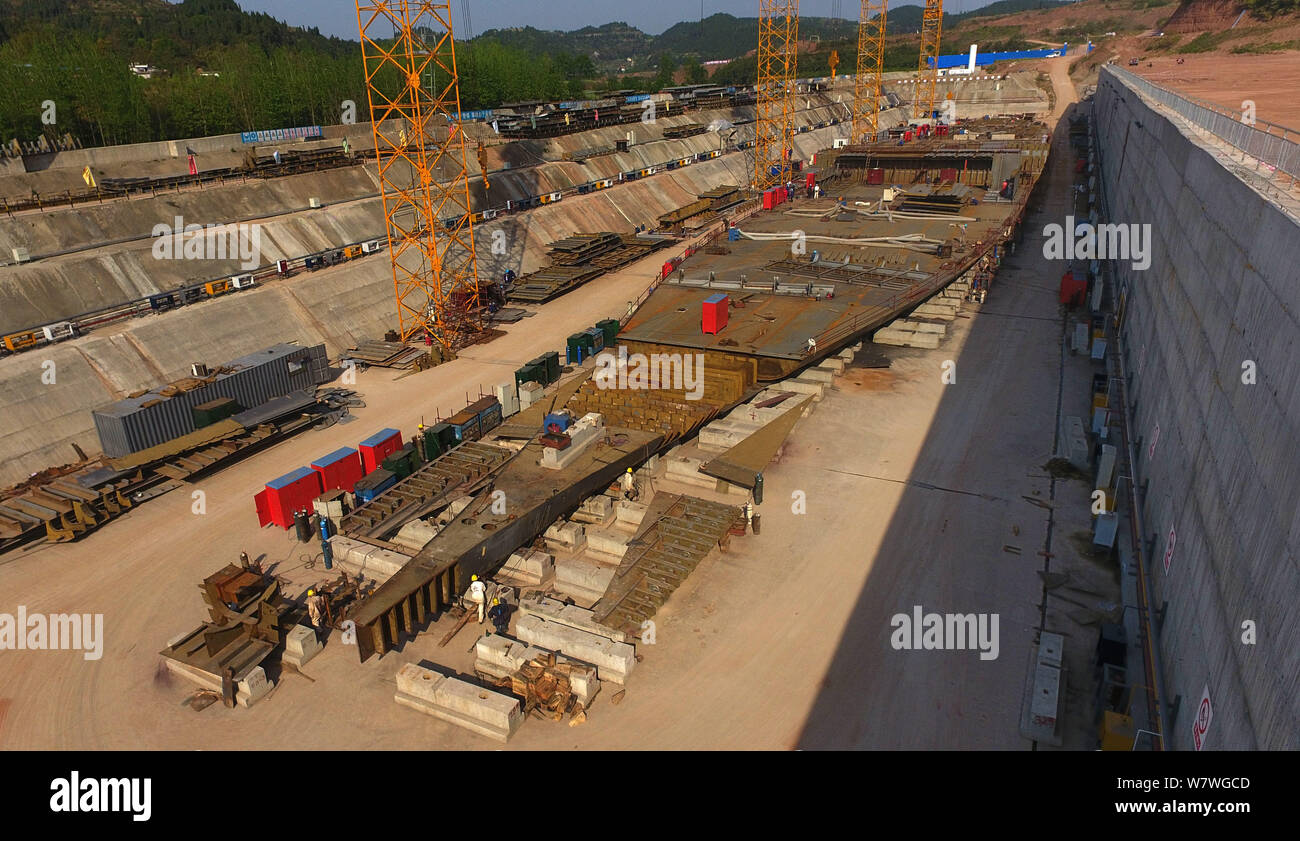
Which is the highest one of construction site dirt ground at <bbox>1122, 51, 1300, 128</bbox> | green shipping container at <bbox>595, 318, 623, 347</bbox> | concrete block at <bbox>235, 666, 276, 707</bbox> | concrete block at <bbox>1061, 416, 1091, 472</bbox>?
construction site dirt ground at <bbox>1122, 51, 1300, 128</bbox>

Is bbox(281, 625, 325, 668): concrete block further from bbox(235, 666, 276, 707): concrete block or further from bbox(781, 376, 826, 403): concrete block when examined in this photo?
bbox(781, 376, 826, 403): concrete block

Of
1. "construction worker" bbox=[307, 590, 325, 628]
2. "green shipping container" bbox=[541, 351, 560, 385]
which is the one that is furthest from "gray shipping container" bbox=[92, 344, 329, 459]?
"construction worker" bbox=[307, 590, 325, 628]

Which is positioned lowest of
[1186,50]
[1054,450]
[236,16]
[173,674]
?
[173,674]

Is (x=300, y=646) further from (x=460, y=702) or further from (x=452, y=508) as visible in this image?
(x=452, y=508)

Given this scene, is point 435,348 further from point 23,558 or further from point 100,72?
point 100,72

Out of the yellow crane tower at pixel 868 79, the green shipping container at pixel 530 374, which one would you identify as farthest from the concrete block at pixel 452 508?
the yellow crane tower at pixel 868 79

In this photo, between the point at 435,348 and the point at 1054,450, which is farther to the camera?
the point at 435,348

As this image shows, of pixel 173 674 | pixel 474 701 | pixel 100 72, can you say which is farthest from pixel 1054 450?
pixel 100 72
